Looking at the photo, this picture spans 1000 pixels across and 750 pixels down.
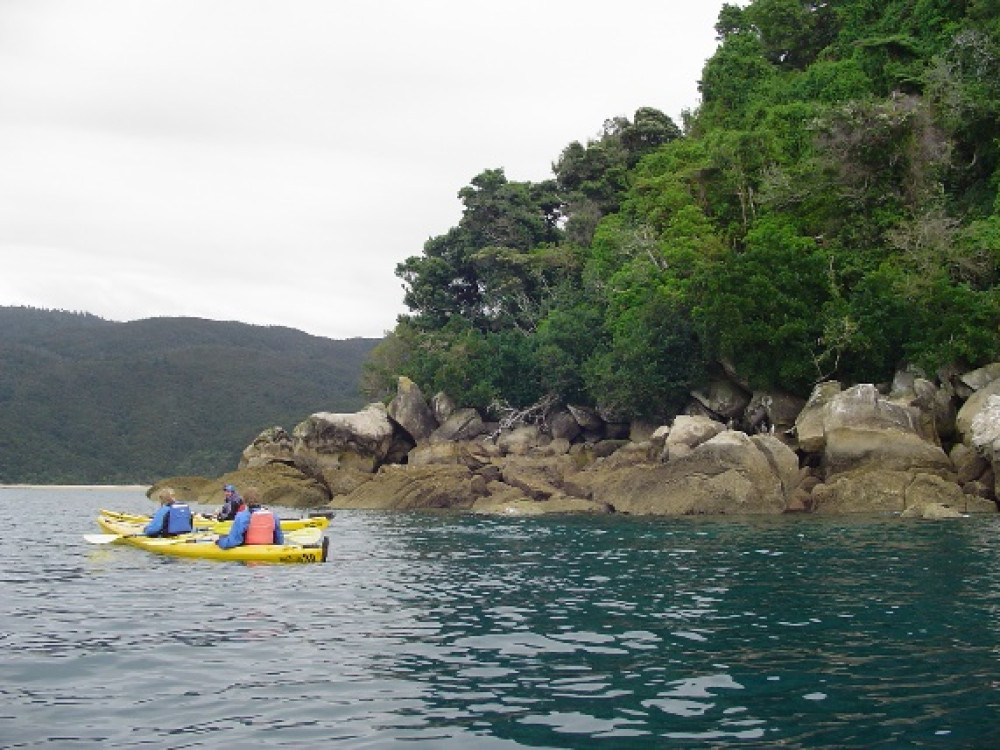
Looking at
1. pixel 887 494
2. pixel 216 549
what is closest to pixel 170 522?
pixel 216 549

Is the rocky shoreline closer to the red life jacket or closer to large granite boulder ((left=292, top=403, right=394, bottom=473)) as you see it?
large granite boulder ((left=292, top=403, right=394, bottom=473))

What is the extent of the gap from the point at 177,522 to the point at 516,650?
1286 centimetres

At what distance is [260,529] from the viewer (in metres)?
19.1

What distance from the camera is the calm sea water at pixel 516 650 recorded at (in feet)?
24.0

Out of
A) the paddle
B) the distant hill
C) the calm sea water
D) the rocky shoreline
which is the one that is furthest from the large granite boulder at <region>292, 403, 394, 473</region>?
the distant hill

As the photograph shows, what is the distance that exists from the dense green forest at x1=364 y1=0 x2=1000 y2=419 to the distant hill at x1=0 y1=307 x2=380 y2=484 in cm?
5002

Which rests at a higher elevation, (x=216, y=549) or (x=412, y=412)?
(x=412, y=412)

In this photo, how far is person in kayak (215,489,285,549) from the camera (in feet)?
62.1

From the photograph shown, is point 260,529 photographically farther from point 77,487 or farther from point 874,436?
point 77,487

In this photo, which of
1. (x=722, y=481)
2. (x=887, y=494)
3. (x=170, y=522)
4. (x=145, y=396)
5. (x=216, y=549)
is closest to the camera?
(x=216, y=549)

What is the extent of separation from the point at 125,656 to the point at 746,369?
28.5 m

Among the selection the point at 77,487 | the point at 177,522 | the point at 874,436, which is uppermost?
the point at 874,436

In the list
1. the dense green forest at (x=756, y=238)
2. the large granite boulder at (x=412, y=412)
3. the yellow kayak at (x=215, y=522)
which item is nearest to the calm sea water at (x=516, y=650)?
the yellow kayak at (x=215, y=522)

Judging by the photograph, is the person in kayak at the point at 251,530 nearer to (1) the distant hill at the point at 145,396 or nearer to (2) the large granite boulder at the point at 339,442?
(2) the large granite boulder at the point at 339,442
